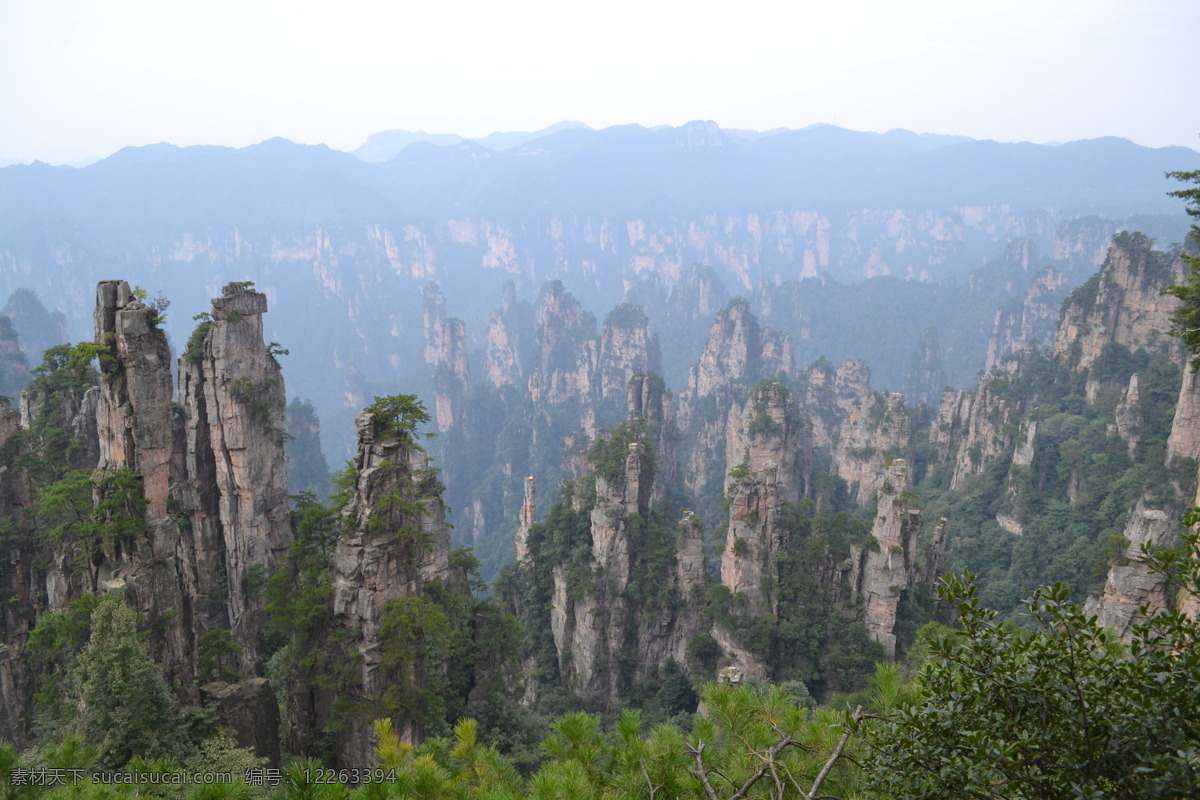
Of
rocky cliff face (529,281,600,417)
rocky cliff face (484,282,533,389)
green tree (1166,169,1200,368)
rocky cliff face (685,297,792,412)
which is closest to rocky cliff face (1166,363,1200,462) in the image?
green tree (1166,169,1200,368)

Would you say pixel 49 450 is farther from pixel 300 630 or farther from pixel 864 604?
pixel 864 604

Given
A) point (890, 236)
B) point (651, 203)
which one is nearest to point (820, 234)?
point (890, 236)

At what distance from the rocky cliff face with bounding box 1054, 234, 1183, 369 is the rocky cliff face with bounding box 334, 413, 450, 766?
41601 mm

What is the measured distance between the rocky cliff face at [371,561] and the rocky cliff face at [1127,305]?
4160 centimetres

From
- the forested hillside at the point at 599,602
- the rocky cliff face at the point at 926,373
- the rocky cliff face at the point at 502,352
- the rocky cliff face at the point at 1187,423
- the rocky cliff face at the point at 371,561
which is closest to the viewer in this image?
the forested hillside at the point at 599,602

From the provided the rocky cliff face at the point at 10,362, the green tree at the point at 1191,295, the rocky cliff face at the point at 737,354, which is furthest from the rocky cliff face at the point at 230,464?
the rocky cliff face at the point at 737,354

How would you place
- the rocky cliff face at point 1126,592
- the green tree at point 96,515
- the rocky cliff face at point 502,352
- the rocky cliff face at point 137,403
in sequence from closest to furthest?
the green tree at point 96,515 < the rocky cliff face at point 137,403 < the rocky cliff face at point 1126,592 < the rocky cliff face at point 502,352

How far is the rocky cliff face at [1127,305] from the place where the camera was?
134ft

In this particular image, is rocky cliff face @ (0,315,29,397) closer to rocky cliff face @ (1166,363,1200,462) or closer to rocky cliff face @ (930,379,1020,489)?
rocky cliff face @ (930,379,1020,489)

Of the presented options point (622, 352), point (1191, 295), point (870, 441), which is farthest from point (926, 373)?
point (1191, 295)

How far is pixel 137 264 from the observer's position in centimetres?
14200

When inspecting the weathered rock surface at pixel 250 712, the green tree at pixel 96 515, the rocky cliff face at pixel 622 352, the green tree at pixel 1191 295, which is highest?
the green tree at pixel 1191 295

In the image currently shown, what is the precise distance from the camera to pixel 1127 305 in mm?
42312

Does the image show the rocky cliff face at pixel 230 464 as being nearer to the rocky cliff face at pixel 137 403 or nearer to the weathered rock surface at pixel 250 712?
the rocky cliff face at pixel 137 403
